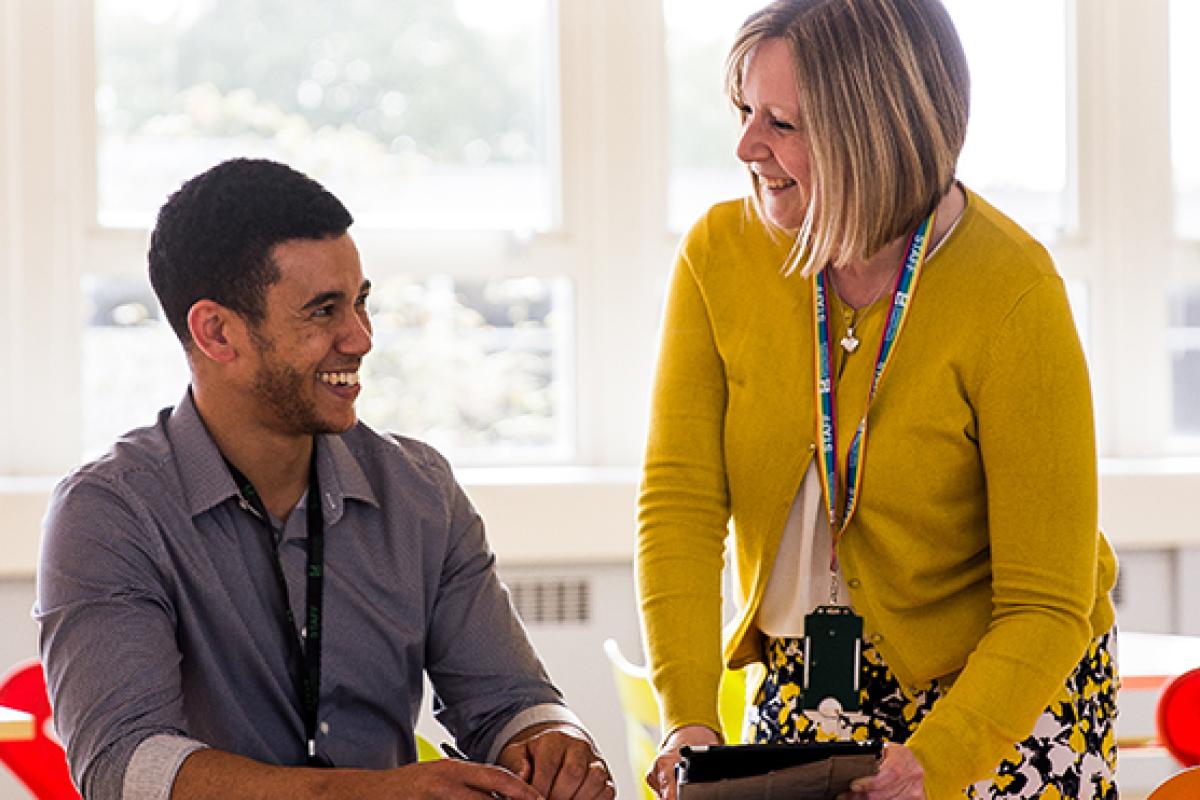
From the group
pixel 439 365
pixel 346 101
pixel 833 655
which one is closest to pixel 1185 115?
pixel 439 365

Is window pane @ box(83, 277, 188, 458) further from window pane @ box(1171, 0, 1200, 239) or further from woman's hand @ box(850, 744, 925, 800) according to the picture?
window pane @ box(1171, 0, 1200, 239)

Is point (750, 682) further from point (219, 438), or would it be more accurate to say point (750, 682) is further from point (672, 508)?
point (219, 438)

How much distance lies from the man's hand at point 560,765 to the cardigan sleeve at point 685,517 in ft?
0.32

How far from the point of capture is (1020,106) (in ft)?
14.6

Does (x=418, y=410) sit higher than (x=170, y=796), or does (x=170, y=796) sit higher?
(x=418, y=410)

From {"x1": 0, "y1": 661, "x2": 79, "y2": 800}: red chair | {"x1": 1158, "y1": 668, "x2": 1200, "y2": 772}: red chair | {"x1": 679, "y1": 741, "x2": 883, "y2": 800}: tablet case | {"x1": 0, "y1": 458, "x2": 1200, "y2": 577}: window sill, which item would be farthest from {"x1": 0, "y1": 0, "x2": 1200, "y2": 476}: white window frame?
{"x1": 679, "y1": 741, "x2": 883, "y2": 800}: tablet case

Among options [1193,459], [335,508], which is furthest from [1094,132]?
[335,508]

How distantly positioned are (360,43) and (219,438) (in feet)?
8.11

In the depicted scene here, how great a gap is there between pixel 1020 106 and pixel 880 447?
2.96 meters

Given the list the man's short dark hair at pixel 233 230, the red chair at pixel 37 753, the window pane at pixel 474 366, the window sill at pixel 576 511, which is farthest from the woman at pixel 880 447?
the window pane at pixel 474 366

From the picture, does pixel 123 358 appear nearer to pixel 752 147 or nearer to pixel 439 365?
pixel 439 365

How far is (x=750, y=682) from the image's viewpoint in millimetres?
1970

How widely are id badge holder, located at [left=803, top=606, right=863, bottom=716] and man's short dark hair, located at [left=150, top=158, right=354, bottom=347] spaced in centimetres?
74

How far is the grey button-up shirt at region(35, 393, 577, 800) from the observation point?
1.66 m
